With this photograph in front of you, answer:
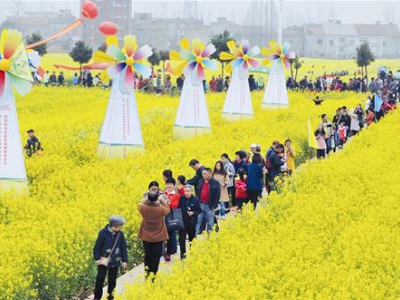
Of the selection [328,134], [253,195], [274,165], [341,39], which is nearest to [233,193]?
[253,195]

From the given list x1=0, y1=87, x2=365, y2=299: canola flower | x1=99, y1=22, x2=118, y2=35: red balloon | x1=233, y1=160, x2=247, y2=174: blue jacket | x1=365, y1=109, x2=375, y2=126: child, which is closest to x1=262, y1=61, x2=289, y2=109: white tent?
x1=0, y1=87, x2=365, y2=299: canola flower

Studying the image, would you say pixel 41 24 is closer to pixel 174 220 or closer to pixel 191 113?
pixel 191 113

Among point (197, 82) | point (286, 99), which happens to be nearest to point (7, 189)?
point (197, 82)

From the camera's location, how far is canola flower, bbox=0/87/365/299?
10.2 m

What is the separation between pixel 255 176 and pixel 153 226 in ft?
12.9

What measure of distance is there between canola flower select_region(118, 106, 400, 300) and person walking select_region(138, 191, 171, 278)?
405 mm

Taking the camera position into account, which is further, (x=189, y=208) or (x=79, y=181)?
(x=79, y=181)

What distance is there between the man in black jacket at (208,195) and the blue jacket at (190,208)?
1.63 feet

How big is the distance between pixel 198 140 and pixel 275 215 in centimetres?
900

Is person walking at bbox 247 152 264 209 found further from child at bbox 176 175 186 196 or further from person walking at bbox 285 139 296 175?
child at bbox 176 175 186 196

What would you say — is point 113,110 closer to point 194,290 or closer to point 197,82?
point 197,82

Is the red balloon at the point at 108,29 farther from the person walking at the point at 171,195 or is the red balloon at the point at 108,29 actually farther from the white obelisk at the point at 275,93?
the person walking at the point at 171,195

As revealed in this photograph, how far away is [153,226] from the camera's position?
33.5ft

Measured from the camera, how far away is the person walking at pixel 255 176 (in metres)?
13.7
